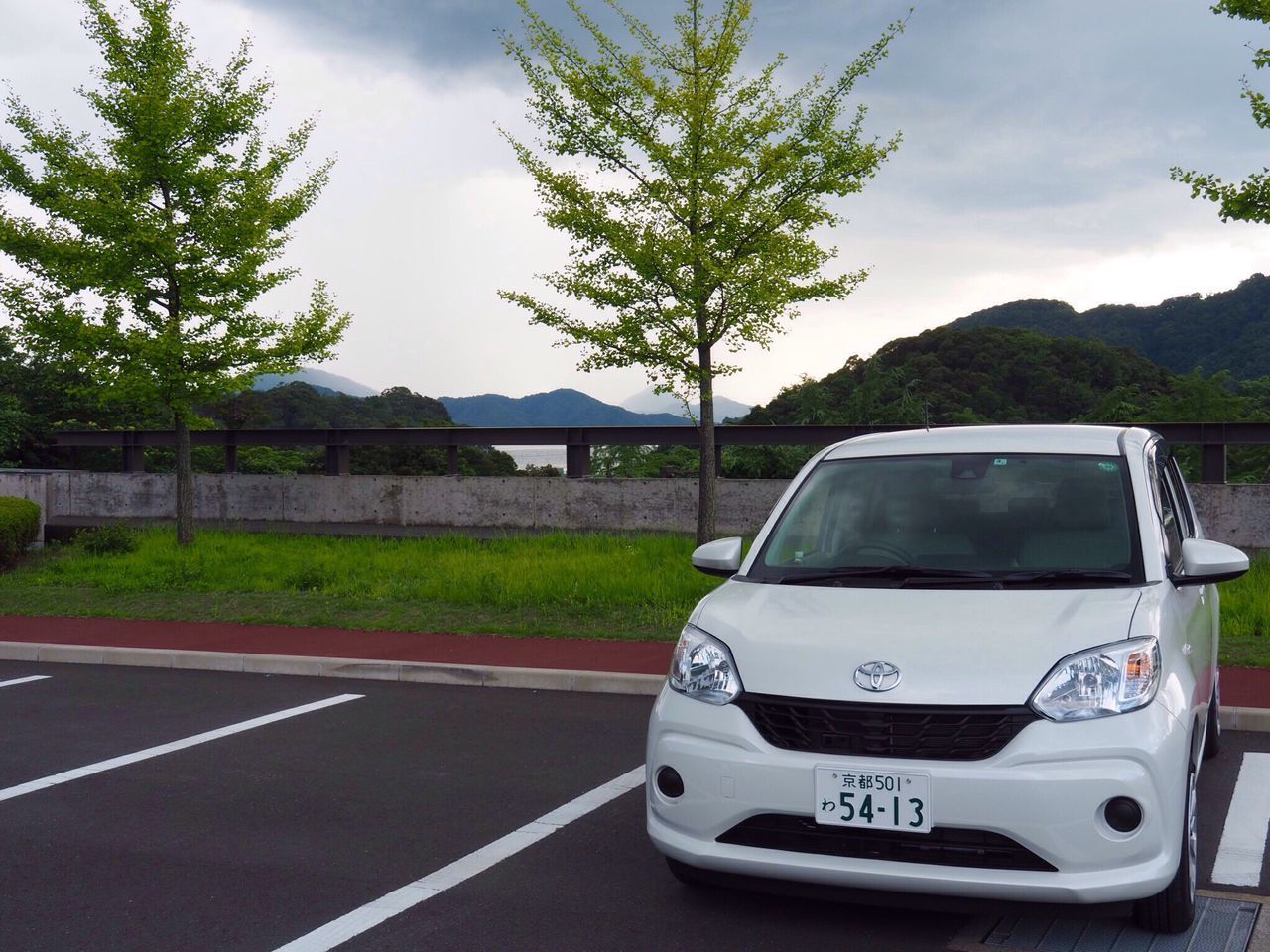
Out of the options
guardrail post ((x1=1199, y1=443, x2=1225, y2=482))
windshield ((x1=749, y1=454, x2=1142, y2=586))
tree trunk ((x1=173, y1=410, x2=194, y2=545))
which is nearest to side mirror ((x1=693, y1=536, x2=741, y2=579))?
windshield ((x1=749, y1=454, x2=1142, y2=586))

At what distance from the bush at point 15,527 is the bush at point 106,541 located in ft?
2.87

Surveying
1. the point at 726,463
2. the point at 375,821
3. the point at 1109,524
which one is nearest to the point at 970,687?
the point at 1109,524

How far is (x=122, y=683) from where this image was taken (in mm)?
9102

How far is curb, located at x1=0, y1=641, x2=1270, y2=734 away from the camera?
8.30 metres

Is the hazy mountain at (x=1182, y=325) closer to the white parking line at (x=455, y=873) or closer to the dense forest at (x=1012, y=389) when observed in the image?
the dense forest at (x=1012, y=389)

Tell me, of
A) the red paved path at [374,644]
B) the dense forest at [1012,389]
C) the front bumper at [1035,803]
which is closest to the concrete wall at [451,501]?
the red paved path at [374,644]

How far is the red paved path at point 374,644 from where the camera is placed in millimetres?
8914

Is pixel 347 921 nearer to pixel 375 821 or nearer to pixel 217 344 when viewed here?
pixel 375 821

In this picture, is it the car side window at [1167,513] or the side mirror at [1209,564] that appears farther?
the car side window at [1167,513]

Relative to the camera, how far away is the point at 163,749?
6.84 metres

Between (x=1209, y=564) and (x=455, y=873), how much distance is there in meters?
3.19

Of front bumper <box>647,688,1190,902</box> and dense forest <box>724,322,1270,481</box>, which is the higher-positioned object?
dense forest <box>724,322,1270,481</box>

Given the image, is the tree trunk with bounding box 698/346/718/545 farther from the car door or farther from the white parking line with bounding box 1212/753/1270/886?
the white parking line with bounding box 1212/753/1270/886

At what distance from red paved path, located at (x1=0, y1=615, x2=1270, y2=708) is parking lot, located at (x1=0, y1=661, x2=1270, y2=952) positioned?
2.96 feet
